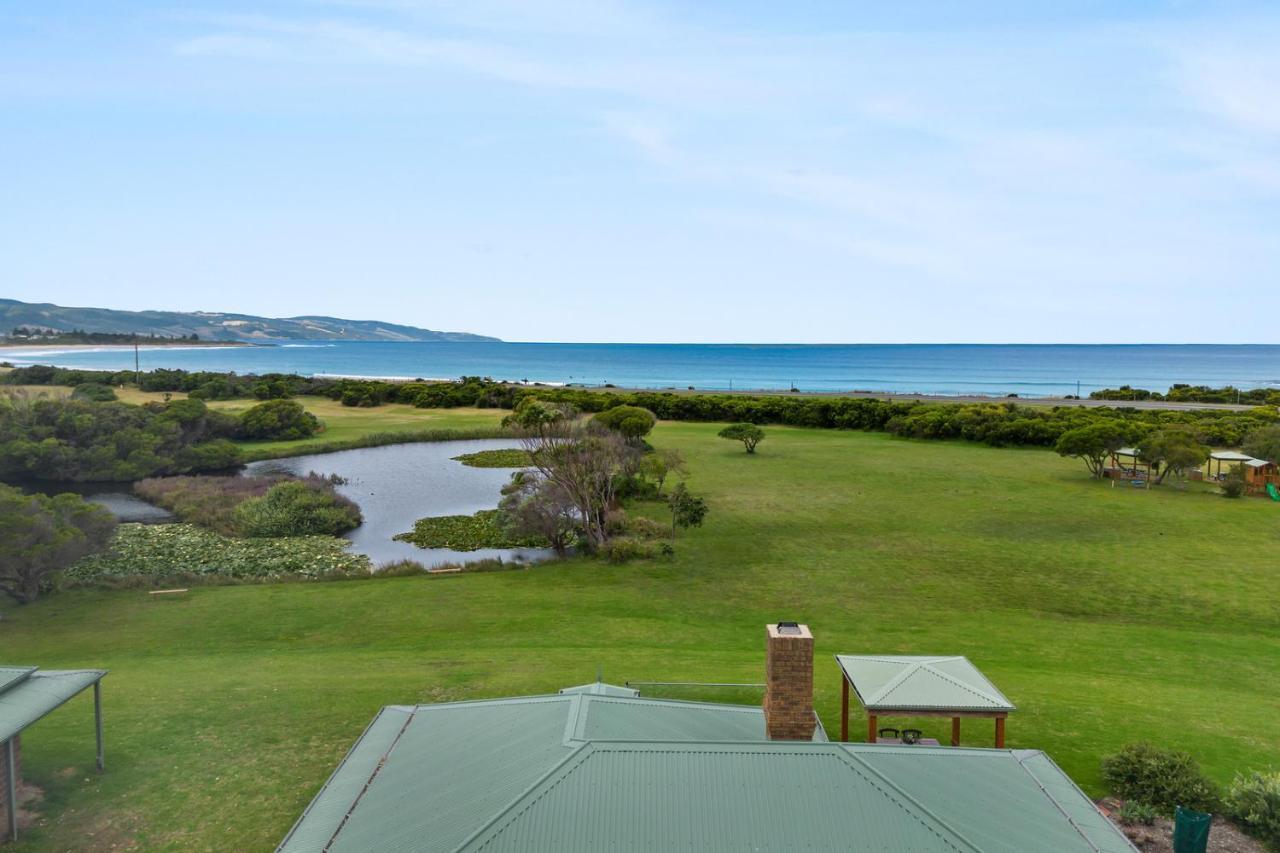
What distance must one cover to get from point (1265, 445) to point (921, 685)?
127 ft

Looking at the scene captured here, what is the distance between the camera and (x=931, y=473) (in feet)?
136

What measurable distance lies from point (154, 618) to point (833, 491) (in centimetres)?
2784

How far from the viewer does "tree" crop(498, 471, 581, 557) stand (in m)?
28.8

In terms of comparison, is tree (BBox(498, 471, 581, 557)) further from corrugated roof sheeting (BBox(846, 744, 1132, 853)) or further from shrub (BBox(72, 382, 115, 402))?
shrub (BBox(72, 382, 115, 402))

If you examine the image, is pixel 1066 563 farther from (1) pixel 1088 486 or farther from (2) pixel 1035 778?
(2) pixel 1035 778

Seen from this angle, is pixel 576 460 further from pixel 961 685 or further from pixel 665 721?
pixel 665 721

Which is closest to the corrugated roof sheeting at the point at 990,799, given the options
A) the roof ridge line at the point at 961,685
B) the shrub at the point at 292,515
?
the roof ridge line at the point at 961,685

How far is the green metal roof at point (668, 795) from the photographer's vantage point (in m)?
6.82

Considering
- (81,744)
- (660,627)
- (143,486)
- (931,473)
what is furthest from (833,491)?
(143,486)

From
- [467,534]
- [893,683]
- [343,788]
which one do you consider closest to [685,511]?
[467,534]

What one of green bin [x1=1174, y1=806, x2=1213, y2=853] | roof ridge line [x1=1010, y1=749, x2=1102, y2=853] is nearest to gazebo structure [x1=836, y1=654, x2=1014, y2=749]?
roof ridge line [x1=1010, y1=749, x2=1102, y2=853]

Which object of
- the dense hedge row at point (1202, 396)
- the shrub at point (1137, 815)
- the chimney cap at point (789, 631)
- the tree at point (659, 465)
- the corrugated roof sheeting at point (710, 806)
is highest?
the dense hedge row at point (1202, 396)

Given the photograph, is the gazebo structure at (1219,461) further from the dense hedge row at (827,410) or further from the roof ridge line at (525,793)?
the roof ridge line at (525,793)

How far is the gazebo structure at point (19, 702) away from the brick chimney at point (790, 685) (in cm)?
931
